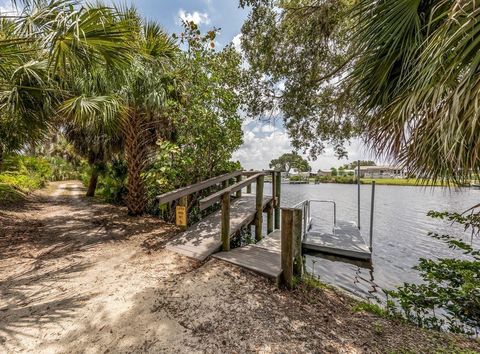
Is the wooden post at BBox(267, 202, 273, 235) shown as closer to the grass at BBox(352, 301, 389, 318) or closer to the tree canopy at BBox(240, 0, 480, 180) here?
the tree canopy at BBox(240, 0, 480, 180)

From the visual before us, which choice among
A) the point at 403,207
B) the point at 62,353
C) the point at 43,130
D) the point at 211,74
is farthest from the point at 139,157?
the point at 403,207

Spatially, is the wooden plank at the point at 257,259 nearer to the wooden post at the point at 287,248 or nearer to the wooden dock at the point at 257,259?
the wooden dock at the point at 257,259

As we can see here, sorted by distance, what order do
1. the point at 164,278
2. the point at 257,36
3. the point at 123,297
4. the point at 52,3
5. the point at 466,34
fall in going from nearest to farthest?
the point at 466,34 → the point at 123,297 → the point at 164,278 → the point at 52,3 → the point at 257,36

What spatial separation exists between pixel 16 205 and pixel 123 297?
8.29 meters

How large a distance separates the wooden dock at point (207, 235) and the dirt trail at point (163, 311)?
218 millimetres

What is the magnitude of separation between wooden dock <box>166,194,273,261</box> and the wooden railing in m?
0.27

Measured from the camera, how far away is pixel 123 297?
2635 mm

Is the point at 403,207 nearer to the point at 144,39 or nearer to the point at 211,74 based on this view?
the point at 211,74

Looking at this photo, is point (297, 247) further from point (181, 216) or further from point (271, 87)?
point (271, 87)

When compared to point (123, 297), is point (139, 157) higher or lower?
higher

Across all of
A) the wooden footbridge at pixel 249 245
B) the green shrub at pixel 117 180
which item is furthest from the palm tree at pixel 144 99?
the green shrub at pixel 117 180

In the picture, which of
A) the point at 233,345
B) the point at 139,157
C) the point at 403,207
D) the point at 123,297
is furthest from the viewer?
the point at 403,207

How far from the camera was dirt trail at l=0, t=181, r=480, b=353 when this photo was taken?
6.73ft

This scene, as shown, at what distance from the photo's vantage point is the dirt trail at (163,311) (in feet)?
6.73
